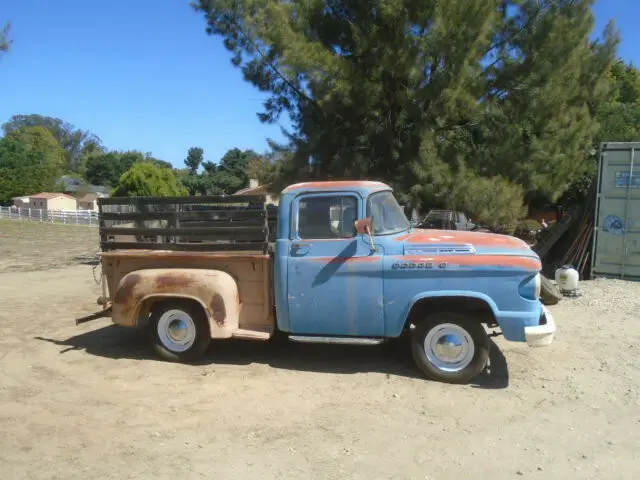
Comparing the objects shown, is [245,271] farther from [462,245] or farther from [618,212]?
[618,212]

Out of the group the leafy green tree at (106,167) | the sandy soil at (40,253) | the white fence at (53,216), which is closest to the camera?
the sandy soil at (40,253)

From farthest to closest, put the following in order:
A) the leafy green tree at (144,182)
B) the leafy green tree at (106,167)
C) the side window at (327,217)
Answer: the leafy green tree at (106,167), the leafy green tree at (144,182), the side window at (327,217)

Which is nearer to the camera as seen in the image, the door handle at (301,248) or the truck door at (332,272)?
the truck door at (332,272)

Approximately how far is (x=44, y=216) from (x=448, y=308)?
1832 inches

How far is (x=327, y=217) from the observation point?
5.53m

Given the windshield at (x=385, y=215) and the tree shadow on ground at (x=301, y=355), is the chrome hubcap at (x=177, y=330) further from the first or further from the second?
the windshield at (x=385, y=215)

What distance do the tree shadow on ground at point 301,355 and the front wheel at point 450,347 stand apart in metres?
0.20

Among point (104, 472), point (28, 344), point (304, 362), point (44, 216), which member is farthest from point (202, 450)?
point (44, 216)

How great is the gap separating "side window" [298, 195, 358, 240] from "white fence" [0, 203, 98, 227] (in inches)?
1560

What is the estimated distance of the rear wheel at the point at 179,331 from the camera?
5.98 metres

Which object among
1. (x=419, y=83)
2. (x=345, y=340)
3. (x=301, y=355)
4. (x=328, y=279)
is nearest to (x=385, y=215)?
(x=328, y=279)

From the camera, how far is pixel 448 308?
5.40 meters

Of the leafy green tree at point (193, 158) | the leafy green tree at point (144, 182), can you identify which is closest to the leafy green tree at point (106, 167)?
the leafy green tree at point (193, 158)

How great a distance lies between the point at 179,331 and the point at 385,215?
257cm
